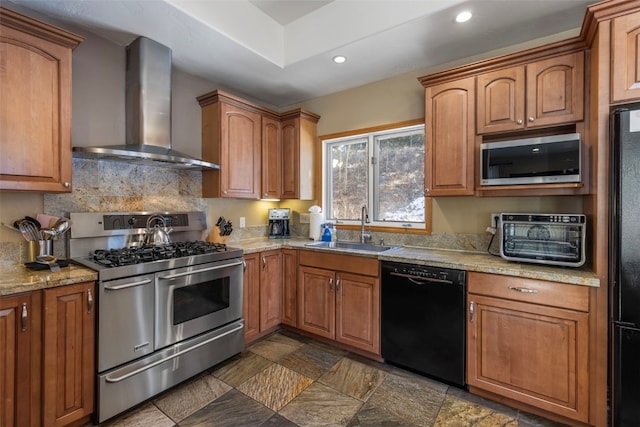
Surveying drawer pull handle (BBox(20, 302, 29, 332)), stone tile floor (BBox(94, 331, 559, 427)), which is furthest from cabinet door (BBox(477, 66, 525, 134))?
drawer pull handle (BBox(20, 302, 29, 332))

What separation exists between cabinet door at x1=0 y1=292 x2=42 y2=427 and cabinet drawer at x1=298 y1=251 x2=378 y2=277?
1850 mm

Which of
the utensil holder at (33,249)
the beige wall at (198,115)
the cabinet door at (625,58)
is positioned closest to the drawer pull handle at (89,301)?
the utensil holder at (33,249)

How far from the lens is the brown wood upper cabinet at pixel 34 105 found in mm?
1653

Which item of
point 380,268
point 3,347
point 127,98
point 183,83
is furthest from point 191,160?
point 380,268

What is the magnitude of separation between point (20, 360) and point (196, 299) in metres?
0.94

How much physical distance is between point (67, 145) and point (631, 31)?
3286 mm

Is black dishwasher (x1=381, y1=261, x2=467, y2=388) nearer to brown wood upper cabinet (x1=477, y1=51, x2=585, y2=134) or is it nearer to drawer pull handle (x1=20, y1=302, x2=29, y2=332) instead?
brown wood upper cabinet (x1=477, y1=51, x2=585, y2=134)

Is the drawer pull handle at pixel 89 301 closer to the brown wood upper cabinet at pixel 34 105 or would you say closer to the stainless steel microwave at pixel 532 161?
the brown wood upper cabinet at pixel 34 105

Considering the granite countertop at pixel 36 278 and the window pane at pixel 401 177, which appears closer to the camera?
the granite countertop at pixel 36 278

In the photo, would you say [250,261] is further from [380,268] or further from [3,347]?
[3,347]

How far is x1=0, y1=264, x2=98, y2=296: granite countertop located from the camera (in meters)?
1.46

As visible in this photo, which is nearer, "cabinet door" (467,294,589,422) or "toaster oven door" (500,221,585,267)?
"cabinet door" (467,294,589,422)

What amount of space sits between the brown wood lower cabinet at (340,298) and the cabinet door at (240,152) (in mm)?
894

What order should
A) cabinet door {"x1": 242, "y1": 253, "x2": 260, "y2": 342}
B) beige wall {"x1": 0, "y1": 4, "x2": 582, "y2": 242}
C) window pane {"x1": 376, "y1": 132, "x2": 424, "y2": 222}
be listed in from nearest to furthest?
beige wall {"x1": 0, "y1": 4, "x2": 582, "y2": 242} → cabinet door {"x1": 242, "y1": 253, "x2": 260, "y2": 342} → window pane {"x1": 376, "y1": 132, "x2": 424, "y2": 222}
